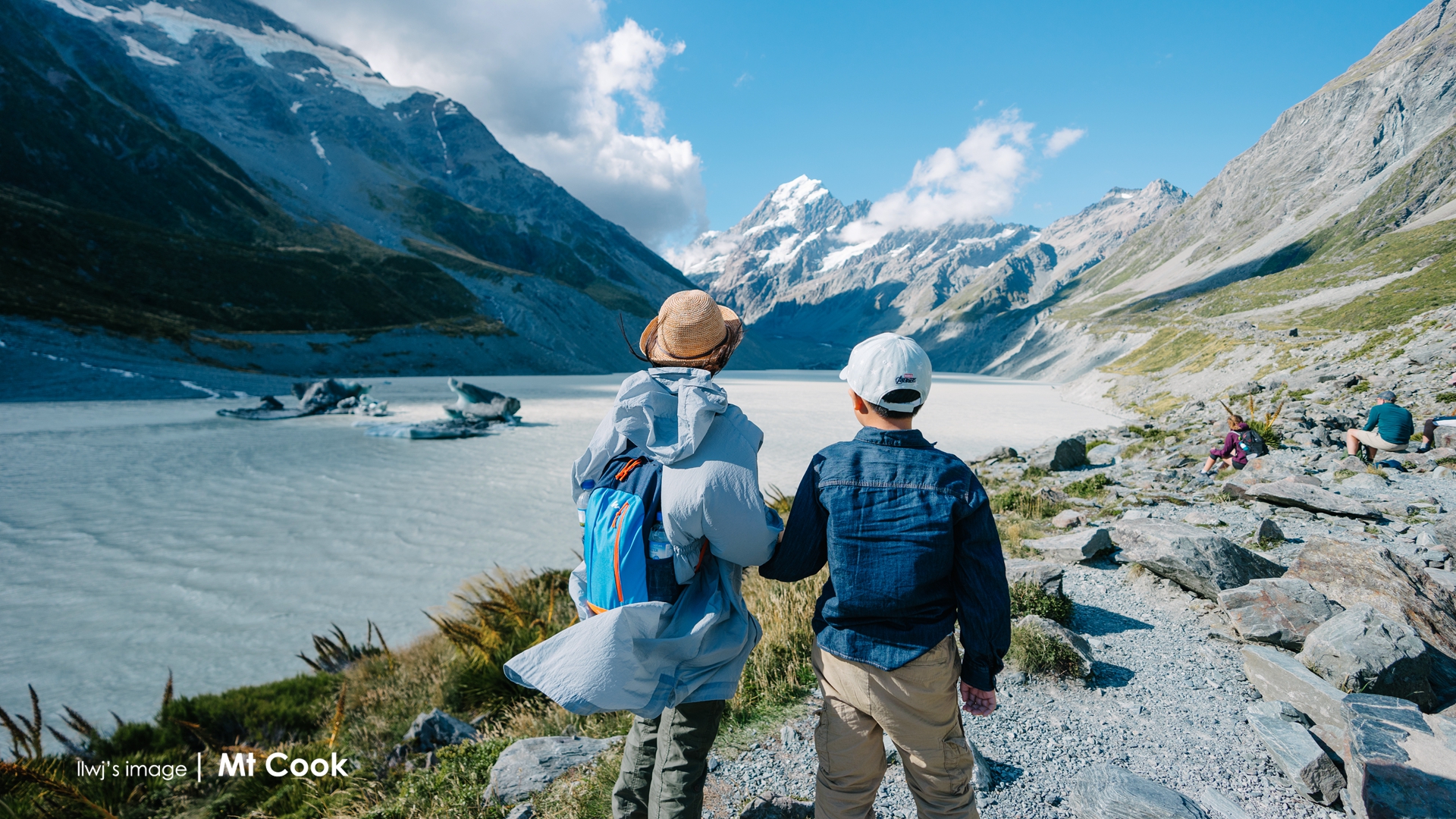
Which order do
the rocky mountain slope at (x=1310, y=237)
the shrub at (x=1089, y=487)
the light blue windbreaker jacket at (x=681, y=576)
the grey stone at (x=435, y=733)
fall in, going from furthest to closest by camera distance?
the rocky mountain slope at (x=1310, y=237) < the shrub at (x=1089, y=487) < the grey stone at (x=435, y=733) < the light blue windbreaker jacket at (x=681, y=576)

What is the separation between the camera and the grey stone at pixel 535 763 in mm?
3223

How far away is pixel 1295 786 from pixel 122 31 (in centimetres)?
23531

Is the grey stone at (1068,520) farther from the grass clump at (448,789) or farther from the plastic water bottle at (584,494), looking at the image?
the plastic water bottle at (584,494)

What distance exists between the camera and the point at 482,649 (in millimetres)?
5434

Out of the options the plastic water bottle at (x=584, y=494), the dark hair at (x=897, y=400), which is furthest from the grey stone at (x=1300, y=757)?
the plastic water bottle at (x=584, y=494)

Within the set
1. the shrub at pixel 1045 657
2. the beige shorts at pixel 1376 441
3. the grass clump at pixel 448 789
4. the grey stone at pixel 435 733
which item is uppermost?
the beige shorts at pixel 1376 441

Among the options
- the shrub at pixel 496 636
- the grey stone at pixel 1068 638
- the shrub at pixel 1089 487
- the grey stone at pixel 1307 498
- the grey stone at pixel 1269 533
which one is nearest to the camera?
the grey stone at pixel 1068 638

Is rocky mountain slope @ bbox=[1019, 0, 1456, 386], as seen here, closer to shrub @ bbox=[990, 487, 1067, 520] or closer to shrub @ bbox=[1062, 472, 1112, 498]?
shrub @ bbox=[1062, 472, 1112, 498]

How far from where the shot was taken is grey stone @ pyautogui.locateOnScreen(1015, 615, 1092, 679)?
4.03m

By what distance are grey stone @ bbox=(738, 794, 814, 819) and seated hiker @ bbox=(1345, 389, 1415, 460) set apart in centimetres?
1303

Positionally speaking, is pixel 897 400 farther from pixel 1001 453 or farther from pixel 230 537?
pixel 1001 453

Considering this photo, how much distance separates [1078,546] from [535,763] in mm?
5772

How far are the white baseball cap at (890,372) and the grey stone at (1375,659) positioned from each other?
345cm

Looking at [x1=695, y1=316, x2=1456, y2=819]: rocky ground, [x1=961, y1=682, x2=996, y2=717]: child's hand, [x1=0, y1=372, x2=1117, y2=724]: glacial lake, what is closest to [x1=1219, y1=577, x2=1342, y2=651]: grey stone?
[x1=695, y1=316, x2=1456, y2=819]: rocky ground
